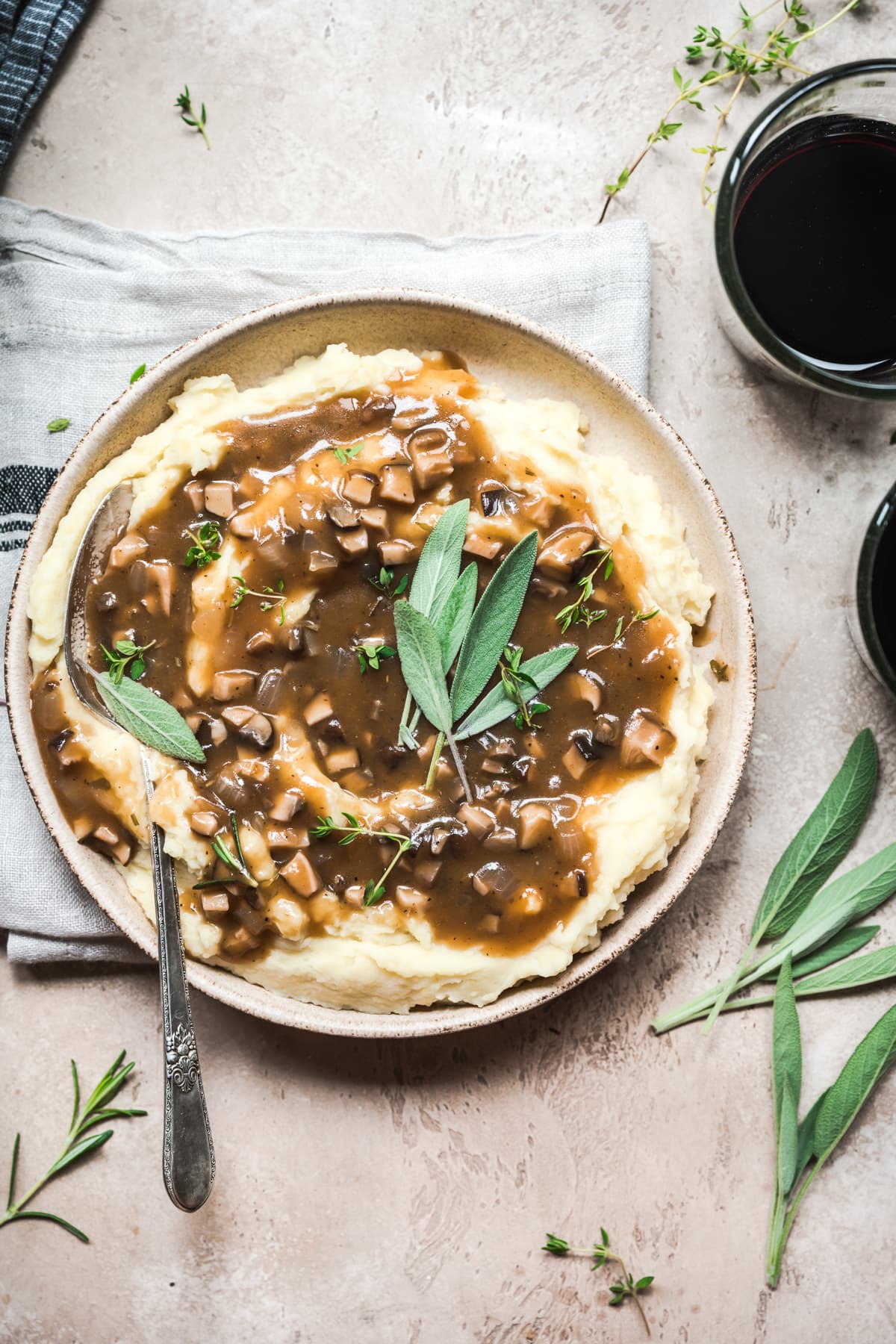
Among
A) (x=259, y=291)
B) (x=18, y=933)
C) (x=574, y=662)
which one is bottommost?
(x=18, y=933)

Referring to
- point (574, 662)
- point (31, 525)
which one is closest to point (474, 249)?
point (574, 662)

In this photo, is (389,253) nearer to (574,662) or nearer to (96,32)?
(96,32)

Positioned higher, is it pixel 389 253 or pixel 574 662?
pixel 389 253

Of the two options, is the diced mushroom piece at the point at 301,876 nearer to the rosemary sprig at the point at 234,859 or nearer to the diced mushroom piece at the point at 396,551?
the rosemary sprig at the point at 234,859

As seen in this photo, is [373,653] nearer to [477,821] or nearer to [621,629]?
[477,821]

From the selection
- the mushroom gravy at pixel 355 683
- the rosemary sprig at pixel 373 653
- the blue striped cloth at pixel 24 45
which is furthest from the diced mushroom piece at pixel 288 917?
the blue striped cloth at pixel 24 45

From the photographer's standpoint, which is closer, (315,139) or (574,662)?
(574,662)

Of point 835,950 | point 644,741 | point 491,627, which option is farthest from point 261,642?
point 835,950
